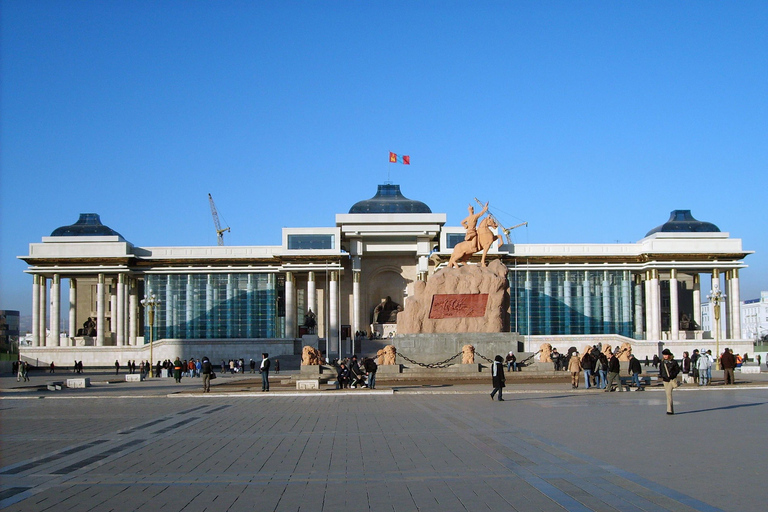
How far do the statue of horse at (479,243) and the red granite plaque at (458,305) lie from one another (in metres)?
2.61

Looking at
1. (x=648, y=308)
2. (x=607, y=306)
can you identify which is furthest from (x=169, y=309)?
(x=648, y=308)

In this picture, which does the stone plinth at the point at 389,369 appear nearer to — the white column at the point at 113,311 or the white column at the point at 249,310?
the white column at the point at 249,310

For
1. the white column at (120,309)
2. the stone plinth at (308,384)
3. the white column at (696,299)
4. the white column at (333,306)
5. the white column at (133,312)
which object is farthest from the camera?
the white column at (696,299)

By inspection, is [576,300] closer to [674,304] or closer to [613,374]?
[674,304]

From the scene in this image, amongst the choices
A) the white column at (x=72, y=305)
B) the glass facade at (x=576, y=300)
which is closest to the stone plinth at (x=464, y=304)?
the glass facade at (x=576, y=300)

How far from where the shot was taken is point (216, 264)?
77.2 meters

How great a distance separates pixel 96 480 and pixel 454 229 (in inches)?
2645

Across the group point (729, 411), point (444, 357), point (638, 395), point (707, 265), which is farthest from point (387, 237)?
point (729, 411)

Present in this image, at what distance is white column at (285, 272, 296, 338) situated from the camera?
75.0 meters

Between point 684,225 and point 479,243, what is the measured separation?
4723 cm

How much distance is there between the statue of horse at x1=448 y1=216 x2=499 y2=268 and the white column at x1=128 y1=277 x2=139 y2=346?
42.8 metres

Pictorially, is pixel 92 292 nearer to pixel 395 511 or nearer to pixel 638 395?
pixel 638 395

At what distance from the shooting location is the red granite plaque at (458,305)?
40.9 metres

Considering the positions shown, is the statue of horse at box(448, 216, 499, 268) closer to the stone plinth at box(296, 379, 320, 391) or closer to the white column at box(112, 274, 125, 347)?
the stone plinth at box(296, 379, 320, 391)
